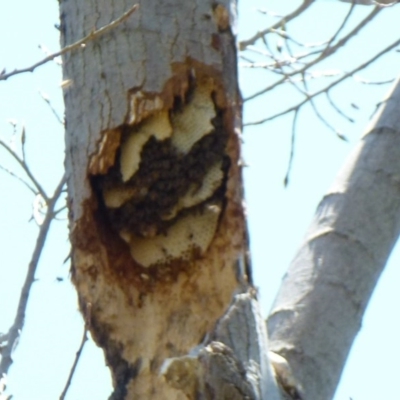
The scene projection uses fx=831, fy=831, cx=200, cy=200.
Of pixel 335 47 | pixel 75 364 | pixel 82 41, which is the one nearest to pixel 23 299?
pixel 75 364

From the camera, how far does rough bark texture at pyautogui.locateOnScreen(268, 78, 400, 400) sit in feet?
4.61

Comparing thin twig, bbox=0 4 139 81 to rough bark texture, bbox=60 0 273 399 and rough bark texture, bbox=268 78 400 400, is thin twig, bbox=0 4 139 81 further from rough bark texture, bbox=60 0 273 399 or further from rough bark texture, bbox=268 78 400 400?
rough bark texture, bbox=268 78 400 400

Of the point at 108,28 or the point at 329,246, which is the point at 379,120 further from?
the point at 108,28

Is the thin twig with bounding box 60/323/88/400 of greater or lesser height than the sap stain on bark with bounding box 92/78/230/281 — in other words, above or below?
below

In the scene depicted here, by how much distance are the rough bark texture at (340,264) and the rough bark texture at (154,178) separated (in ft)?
0.69

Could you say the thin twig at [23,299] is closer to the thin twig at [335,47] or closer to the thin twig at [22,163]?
the thin twig at [22,163]

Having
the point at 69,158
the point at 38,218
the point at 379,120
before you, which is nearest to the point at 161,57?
the point at 69,158

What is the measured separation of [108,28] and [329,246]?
566mm

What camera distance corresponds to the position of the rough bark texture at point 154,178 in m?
1.28

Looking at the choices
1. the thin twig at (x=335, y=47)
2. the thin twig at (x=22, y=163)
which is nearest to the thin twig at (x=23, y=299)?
the thin twig at (x=22, y=163)

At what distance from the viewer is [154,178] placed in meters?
1.33

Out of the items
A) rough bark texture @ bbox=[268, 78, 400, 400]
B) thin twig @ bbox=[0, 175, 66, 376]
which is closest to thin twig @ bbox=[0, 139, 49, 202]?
thin twig @ bbox=[0, 175, 66, 376]

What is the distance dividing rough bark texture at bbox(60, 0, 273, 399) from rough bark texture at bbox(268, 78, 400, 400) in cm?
21

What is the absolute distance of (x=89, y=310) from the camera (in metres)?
1.27
